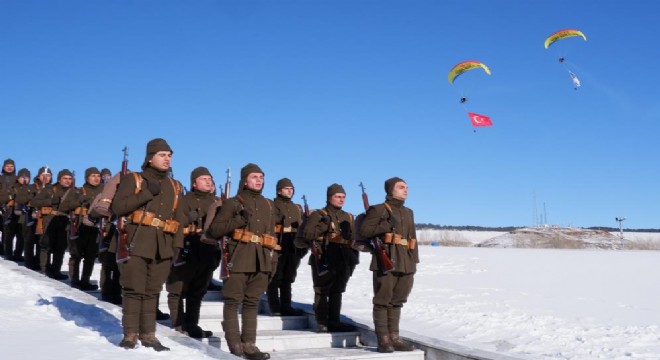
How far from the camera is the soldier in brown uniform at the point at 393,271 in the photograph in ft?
26.8

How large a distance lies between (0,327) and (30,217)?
7248 millimetres

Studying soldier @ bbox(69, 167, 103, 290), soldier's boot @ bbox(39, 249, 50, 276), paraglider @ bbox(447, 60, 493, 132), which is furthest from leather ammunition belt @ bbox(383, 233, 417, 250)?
paraglider @ bbox(447, 60, 493, 132)

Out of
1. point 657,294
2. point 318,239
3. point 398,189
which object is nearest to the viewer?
point 398,189

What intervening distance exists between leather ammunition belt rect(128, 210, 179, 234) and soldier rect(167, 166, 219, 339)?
1.57 metres

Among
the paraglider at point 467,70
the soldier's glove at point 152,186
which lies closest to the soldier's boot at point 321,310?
the soldier's glove at point 152,186

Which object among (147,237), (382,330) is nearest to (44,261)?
(147,237)

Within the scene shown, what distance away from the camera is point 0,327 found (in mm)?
6938

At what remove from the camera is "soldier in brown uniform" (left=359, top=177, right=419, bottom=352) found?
8.16m

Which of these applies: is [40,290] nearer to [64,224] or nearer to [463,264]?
[64,224]

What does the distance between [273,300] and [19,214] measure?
24.3 ft

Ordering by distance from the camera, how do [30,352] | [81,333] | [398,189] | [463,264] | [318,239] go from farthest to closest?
[463,264] < [318,239] < [398,189] < [81,333] < [30,352]

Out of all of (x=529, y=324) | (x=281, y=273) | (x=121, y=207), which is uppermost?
(x=121, y=207)

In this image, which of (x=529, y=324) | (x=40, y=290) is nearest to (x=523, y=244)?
(x=529, y=324)

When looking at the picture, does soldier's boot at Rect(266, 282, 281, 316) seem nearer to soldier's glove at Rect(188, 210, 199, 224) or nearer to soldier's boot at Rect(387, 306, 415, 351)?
soldier's glove at Rect(188, 210, 199, 224)
